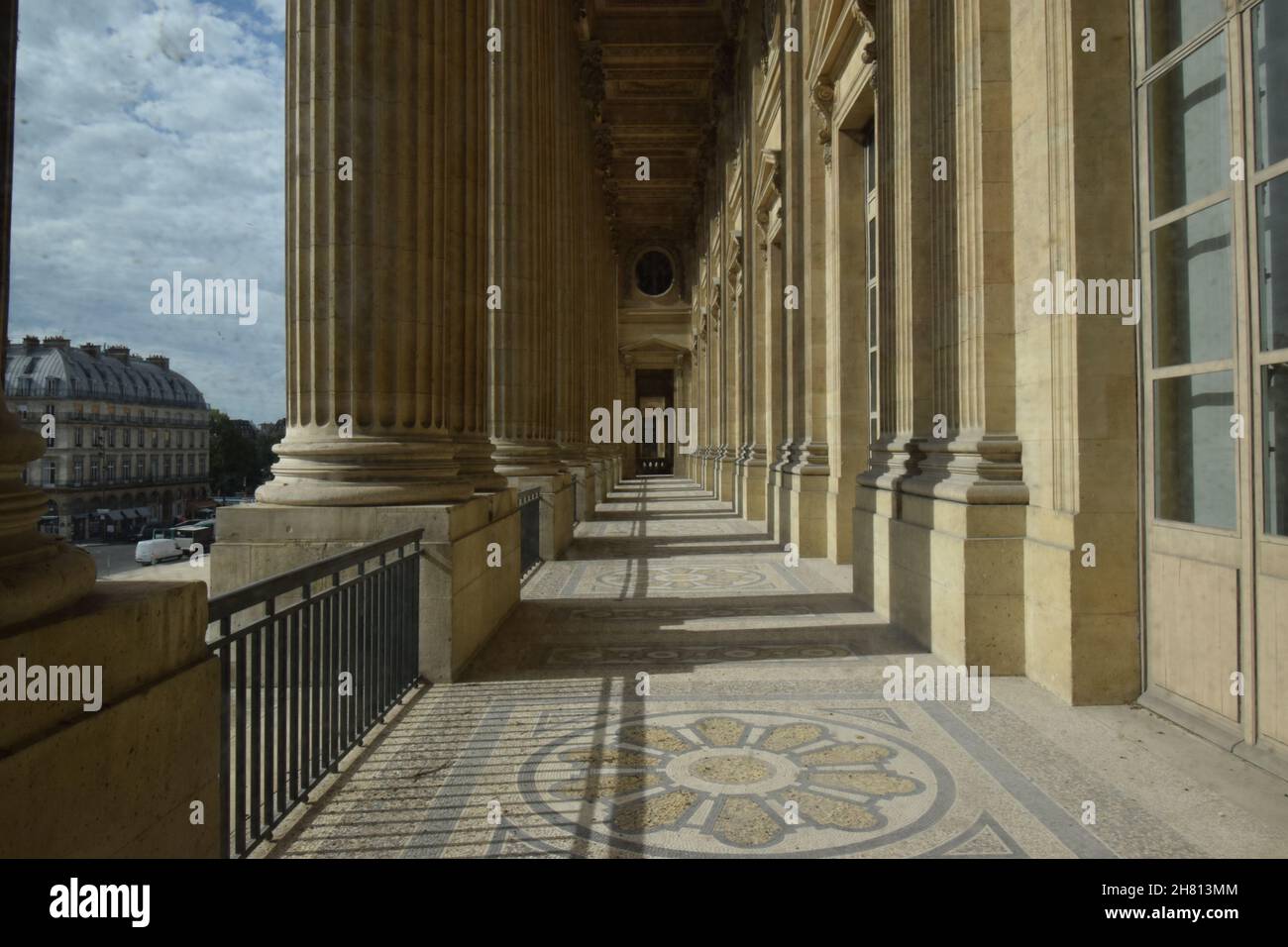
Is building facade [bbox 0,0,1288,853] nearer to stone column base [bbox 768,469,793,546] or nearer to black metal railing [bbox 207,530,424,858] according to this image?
black metal railing [bbox 207,530,424,858]

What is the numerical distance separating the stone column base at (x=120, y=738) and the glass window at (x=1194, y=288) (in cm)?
473

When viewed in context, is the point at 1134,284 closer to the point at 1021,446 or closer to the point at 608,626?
the point at 1021,446

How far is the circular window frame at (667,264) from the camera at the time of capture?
133 feet

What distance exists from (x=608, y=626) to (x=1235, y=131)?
17.6 ft

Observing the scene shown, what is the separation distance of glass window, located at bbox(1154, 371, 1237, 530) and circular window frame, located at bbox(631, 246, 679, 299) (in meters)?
37.1

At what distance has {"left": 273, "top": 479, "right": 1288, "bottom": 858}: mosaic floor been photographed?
3105 mm

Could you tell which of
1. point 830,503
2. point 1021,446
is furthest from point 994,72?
point 830,503

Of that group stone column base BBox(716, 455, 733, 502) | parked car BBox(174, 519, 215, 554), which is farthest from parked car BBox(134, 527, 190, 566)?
stone column base BBox(716, 455, 733, 502)

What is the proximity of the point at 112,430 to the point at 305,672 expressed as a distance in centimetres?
765

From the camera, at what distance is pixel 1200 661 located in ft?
13.9

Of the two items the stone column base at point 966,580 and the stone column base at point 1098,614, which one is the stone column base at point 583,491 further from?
the stone column base at point 1098,614

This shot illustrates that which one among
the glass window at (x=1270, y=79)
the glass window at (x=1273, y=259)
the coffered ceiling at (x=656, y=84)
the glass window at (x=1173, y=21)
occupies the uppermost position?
the coffered ceiling at (x=656, y=84)

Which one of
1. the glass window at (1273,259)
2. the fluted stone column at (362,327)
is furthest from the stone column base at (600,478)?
the glass window at (1273,259)

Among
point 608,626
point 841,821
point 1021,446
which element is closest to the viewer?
point 841,821
